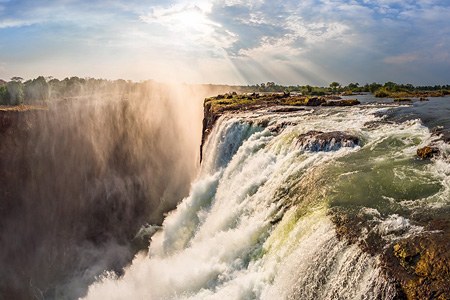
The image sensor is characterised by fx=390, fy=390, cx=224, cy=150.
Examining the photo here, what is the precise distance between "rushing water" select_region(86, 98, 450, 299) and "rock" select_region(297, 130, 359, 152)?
0.31m

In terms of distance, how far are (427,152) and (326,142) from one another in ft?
15.6

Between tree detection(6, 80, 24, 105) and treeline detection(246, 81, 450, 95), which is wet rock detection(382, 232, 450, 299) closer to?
treeline detection(246, 81, 450, 95)

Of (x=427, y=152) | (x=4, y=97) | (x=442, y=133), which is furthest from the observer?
(x=4, y=97)

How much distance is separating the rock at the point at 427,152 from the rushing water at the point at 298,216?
1.08ft

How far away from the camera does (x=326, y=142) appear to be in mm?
20000

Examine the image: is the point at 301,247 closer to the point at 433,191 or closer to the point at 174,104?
the point at 433,191

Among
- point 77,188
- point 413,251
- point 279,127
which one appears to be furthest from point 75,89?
point 413,251

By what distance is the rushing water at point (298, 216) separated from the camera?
1083 cm

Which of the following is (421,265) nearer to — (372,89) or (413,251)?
(413,251)

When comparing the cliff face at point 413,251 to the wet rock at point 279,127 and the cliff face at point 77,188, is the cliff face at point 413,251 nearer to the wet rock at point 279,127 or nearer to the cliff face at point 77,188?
the wet rock at point 279,127

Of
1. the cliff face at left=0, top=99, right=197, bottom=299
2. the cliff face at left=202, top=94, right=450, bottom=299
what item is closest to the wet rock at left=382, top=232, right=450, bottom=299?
the cliff face at left=202, top=94, right=450, bottom=299

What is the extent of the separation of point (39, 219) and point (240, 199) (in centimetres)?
4340

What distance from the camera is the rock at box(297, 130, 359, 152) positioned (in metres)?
19.9

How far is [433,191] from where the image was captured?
13.6 metres
